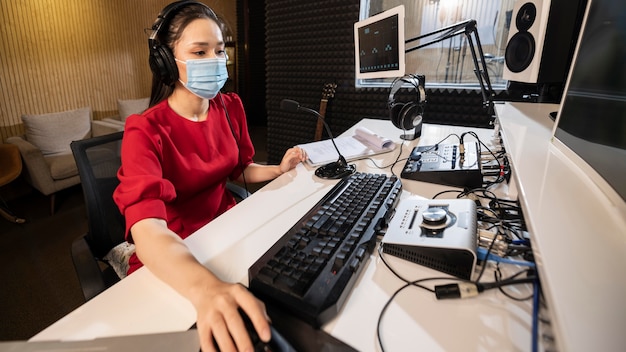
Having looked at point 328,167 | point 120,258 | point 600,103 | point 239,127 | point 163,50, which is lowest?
point 120,258

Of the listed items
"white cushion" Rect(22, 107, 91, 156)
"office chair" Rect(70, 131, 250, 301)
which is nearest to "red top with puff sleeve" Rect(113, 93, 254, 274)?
"office chair" Rect(70, 131, 250, 301)

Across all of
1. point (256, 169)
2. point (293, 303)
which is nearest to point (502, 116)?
point (256, 169)

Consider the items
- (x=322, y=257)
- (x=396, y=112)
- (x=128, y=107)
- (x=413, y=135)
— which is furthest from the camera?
(x=128, y=107)

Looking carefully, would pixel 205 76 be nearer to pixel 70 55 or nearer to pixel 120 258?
pixel 120 258

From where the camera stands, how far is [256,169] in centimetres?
126

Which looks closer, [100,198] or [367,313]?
[367,313]

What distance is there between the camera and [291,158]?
117cm

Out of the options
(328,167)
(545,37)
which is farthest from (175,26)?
(545,37)

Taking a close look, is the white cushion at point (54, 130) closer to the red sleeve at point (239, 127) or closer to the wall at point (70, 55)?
the wall at point (70, 55)

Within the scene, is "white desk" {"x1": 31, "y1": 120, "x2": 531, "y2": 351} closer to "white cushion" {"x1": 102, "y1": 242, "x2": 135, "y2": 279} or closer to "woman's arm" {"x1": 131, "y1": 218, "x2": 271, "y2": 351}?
"woman's arm" {"x1": 131, "y1": 218, "x2": 271, "y2": 351}

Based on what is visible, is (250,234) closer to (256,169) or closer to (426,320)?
(426,320)

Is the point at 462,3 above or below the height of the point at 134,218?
above

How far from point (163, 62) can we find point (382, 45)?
0.89 meters

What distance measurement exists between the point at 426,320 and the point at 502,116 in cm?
95
